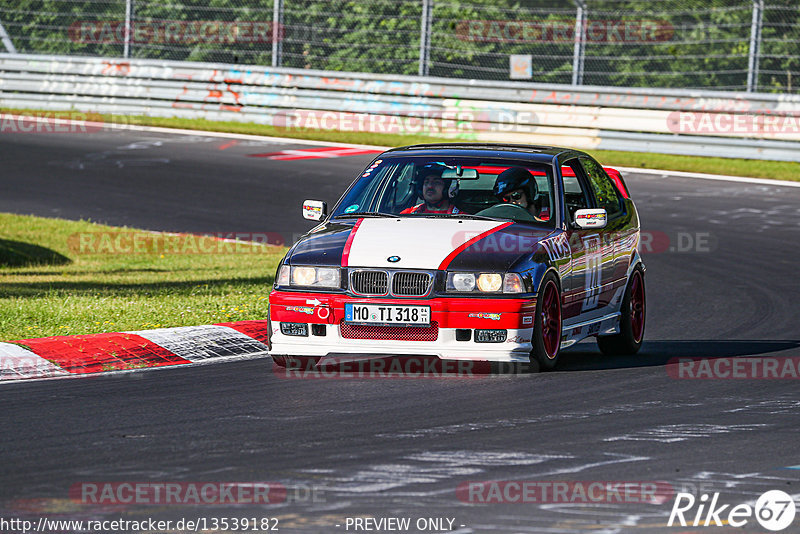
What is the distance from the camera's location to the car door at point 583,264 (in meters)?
9.52

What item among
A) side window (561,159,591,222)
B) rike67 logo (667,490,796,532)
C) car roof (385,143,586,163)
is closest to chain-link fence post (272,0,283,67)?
car roof (385,143,586,163)

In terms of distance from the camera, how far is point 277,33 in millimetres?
26922

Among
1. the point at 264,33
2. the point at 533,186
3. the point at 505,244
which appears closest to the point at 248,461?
the point at 505,244

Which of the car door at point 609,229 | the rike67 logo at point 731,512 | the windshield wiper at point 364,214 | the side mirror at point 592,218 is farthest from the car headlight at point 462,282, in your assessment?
the rike67 logo at point 731,512

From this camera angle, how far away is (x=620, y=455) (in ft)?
21.3

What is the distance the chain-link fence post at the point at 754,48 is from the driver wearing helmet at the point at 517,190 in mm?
14194

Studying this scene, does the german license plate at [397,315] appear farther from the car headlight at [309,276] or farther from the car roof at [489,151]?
the car roof at [489,151]

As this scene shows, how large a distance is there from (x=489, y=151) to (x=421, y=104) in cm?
1576

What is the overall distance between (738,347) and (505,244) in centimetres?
249

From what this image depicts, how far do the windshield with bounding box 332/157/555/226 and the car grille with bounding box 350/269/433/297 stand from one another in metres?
1.01

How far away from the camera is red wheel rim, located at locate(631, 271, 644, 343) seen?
34.6ft

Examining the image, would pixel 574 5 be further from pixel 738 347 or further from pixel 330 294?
pixel 330 294

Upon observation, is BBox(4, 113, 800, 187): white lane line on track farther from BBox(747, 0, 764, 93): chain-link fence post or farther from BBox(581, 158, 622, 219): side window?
BBox(581, 158, 622, 219): side window

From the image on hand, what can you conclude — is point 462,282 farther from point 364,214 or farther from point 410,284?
point 364,214
